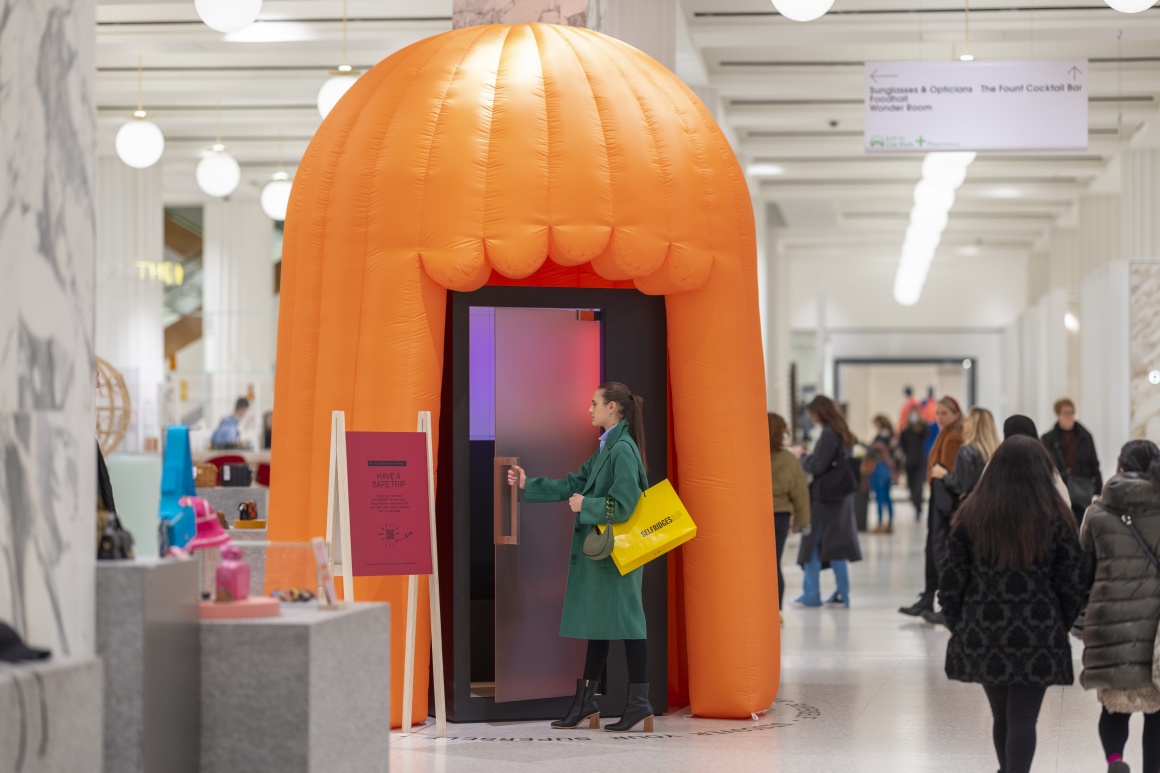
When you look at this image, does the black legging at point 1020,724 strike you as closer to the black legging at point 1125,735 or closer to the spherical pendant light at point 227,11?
the black legging at point 1125,735

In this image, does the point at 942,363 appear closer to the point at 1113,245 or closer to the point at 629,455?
the point at 1113,245

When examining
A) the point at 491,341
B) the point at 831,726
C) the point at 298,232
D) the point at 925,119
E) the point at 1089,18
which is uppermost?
the point at 1089,18

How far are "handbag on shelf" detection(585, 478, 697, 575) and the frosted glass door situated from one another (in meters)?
0.66

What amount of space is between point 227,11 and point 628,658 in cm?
470

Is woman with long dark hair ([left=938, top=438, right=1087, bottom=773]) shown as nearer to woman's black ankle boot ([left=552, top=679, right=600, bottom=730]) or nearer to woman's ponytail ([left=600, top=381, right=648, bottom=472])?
woman's ponytail ([left=600, top=381, right=648, bottom=472])

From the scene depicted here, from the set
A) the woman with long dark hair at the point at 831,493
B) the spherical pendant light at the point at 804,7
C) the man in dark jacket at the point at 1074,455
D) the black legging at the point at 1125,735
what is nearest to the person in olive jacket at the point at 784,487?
the woman with long dark hair at the point at 831,493

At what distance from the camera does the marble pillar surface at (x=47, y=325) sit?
3635 mm

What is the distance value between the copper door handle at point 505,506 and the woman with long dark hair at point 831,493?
15.2ft

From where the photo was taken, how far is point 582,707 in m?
6.69

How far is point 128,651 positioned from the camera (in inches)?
153

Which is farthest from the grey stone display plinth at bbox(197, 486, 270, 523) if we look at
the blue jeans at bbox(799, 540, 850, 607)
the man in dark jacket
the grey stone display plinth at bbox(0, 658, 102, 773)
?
the man in dark jacket

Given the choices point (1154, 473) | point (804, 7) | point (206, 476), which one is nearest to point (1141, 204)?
point (804, 7)

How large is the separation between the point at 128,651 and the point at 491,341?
3419mm

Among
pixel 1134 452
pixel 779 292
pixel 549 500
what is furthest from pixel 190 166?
pixel 1134 452
